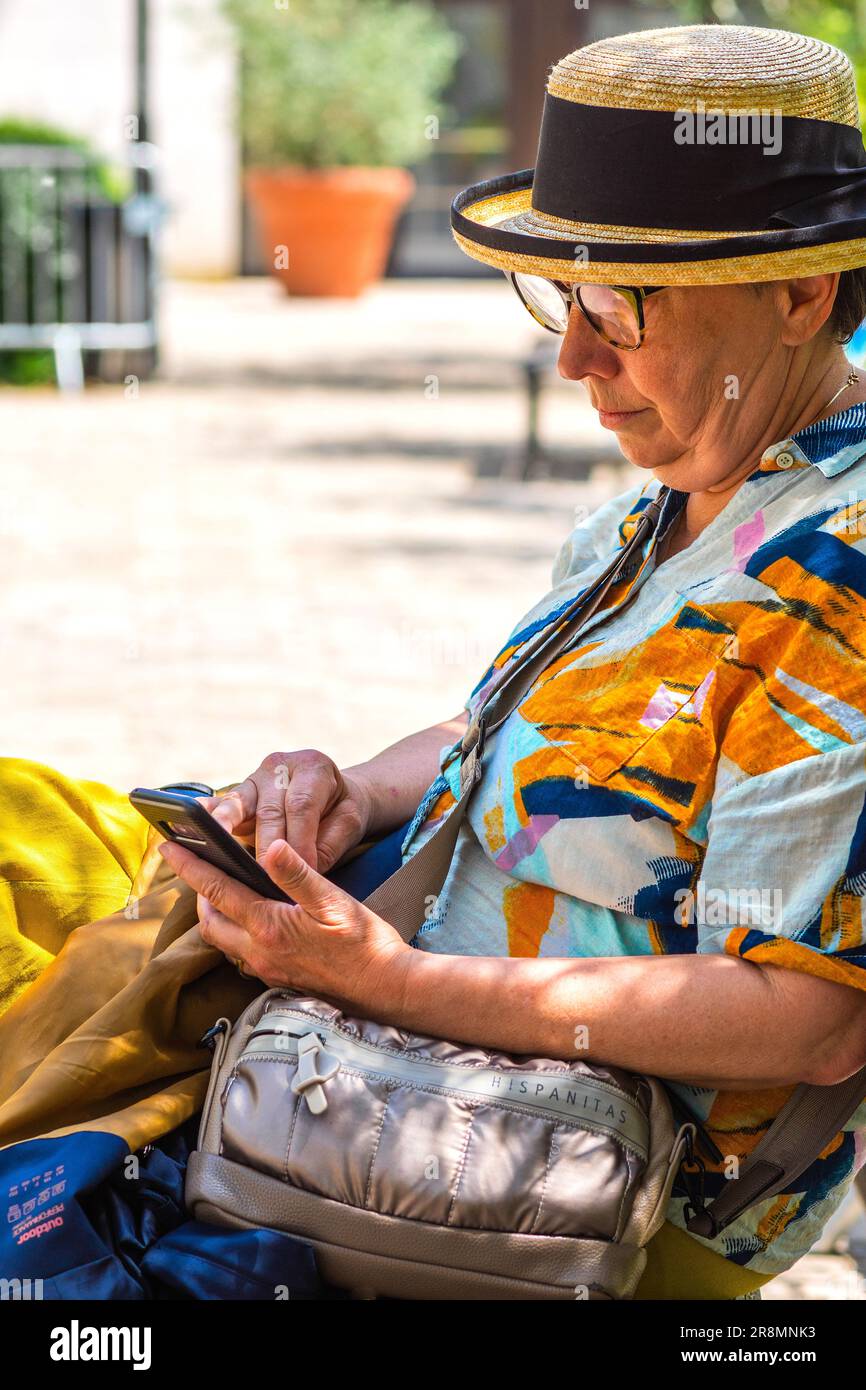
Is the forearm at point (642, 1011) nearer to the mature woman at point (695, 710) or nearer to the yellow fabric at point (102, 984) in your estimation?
the mature woman at point (695, 710)

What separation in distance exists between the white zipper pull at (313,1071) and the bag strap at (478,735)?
0.91 feet

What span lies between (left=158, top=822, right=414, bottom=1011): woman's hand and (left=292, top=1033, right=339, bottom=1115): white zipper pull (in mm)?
87

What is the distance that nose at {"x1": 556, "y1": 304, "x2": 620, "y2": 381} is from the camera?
75.9 inches

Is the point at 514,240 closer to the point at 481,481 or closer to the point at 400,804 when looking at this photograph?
the point at 400,804

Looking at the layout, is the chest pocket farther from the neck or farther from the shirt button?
the neck

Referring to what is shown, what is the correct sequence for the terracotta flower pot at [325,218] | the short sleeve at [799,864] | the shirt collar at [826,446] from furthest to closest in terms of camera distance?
the terracotta flower pot at [325,218], the shirt collar at [826,446], the short sleeve at [799,864]

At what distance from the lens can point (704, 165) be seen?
70.8 inches

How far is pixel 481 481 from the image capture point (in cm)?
962

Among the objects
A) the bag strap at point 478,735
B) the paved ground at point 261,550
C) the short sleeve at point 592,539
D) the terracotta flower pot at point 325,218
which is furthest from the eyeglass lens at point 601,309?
the terracotta flower pot at point 325,218

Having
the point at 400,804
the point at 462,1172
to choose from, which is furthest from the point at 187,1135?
the point at 400,804

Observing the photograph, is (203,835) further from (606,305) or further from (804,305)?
(804,305)

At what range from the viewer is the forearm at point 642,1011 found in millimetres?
1698

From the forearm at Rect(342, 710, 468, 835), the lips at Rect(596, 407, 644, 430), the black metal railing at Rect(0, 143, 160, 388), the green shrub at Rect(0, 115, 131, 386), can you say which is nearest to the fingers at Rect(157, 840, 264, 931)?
the forearm at Rect(342, 710, 468, 835)

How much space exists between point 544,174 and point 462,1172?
42.1 inches
